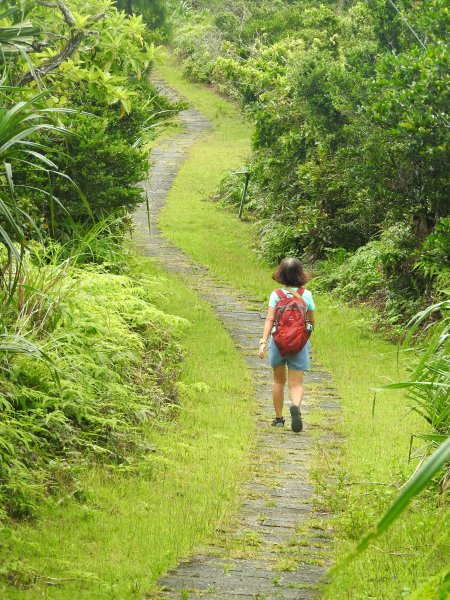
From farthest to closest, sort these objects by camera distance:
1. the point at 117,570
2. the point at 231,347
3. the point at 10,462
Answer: the point at 231,347 < the point at 10,462 < the point at 117,570

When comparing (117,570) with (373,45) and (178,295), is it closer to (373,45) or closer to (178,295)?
(178,295)

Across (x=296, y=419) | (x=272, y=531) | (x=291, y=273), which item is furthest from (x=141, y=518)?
(x=291, y=273)

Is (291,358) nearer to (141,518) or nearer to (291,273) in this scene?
(291,273)

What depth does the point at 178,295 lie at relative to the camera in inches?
623

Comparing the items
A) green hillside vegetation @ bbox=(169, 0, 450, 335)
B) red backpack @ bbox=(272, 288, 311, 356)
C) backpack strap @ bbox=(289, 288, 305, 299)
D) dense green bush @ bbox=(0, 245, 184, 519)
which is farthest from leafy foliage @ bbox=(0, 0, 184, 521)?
green hillside vegetation @ bbox=(169, 0, 450, 335)

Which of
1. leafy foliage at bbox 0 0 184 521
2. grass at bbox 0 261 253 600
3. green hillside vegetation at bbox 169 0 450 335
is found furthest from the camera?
green hillside vegetation at bbox 169 0 450 335

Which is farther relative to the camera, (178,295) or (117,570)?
(178,295)

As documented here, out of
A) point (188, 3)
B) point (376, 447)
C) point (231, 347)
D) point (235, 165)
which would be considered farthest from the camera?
point (188, 3)

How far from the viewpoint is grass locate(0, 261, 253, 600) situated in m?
5.82

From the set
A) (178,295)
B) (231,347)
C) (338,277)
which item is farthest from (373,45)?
(231,347)

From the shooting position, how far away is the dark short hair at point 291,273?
30.6ft

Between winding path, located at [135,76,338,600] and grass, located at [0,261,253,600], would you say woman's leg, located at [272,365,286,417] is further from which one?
grass, located at [0,261,253,600]

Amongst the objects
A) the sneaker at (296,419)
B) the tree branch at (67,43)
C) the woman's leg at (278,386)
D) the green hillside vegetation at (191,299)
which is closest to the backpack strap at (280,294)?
the woman's leg at (278,386)

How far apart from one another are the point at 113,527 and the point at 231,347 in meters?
6.42
